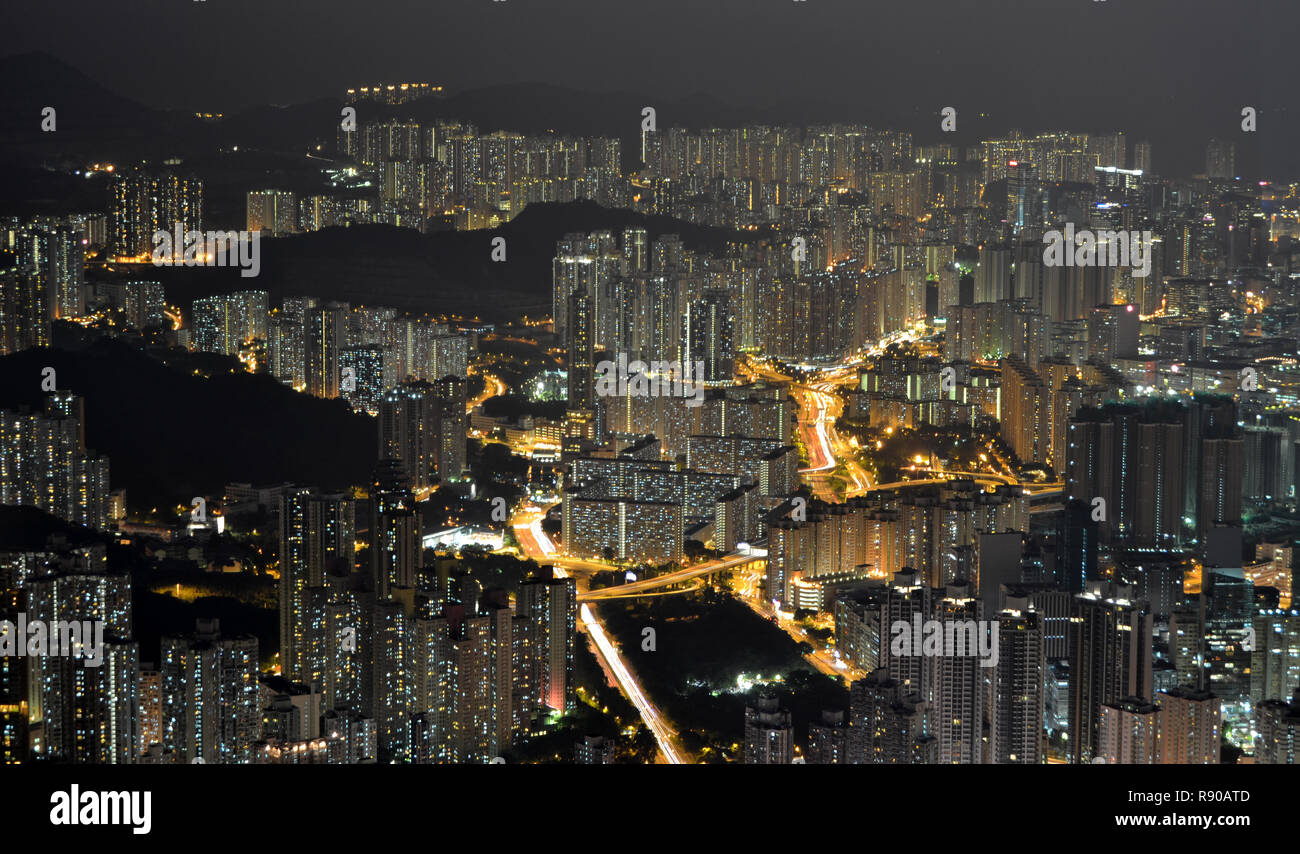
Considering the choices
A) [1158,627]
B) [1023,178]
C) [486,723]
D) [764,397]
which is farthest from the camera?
[764,397]

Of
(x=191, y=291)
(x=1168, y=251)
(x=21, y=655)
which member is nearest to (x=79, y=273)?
(x=191, y=291)

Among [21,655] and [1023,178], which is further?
[1023,178]

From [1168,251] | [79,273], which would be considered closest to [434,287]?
[79,273]

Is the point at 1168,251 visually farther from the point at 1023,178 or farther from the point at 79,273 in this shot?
the point at 79,273

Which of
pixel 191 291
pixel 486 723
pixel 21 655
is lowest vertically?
pixel 486 723

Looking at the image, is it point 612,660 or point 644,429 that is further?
point 644,429

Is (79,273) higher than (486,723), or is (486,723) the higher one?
(79,273)
